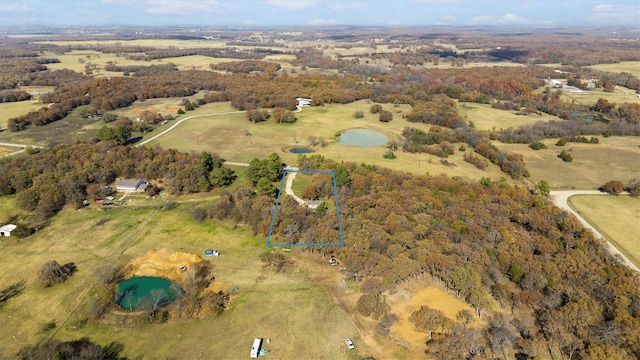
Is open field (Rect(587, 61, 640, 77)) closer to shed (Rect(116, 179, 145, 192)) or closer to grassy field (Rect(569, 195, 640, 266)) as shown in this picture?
grassy field (Rect(569, 195, 640, 266))

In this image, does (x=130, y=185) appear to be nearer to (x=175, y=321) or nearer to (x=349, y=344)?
(x=175, y=321)

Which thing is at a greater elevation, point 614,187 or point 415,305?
point 614,187

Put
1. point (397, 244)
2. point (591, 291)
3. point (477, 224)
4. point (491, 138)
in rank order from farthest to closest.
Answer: point (491, 138) < point (477, 224) < point (397, 244) < point (591, 291)

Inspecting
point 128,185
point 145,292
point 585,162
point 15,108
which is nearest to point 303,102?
point 128,185

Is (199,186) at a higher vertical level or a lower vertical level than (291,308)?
higher

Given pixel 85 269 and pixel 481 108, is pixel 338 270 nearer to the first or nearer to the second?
pixel 85 269

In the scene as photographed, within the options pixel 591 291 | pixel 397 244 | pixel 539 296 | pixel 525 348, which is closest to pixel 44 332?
pixel 397 244
